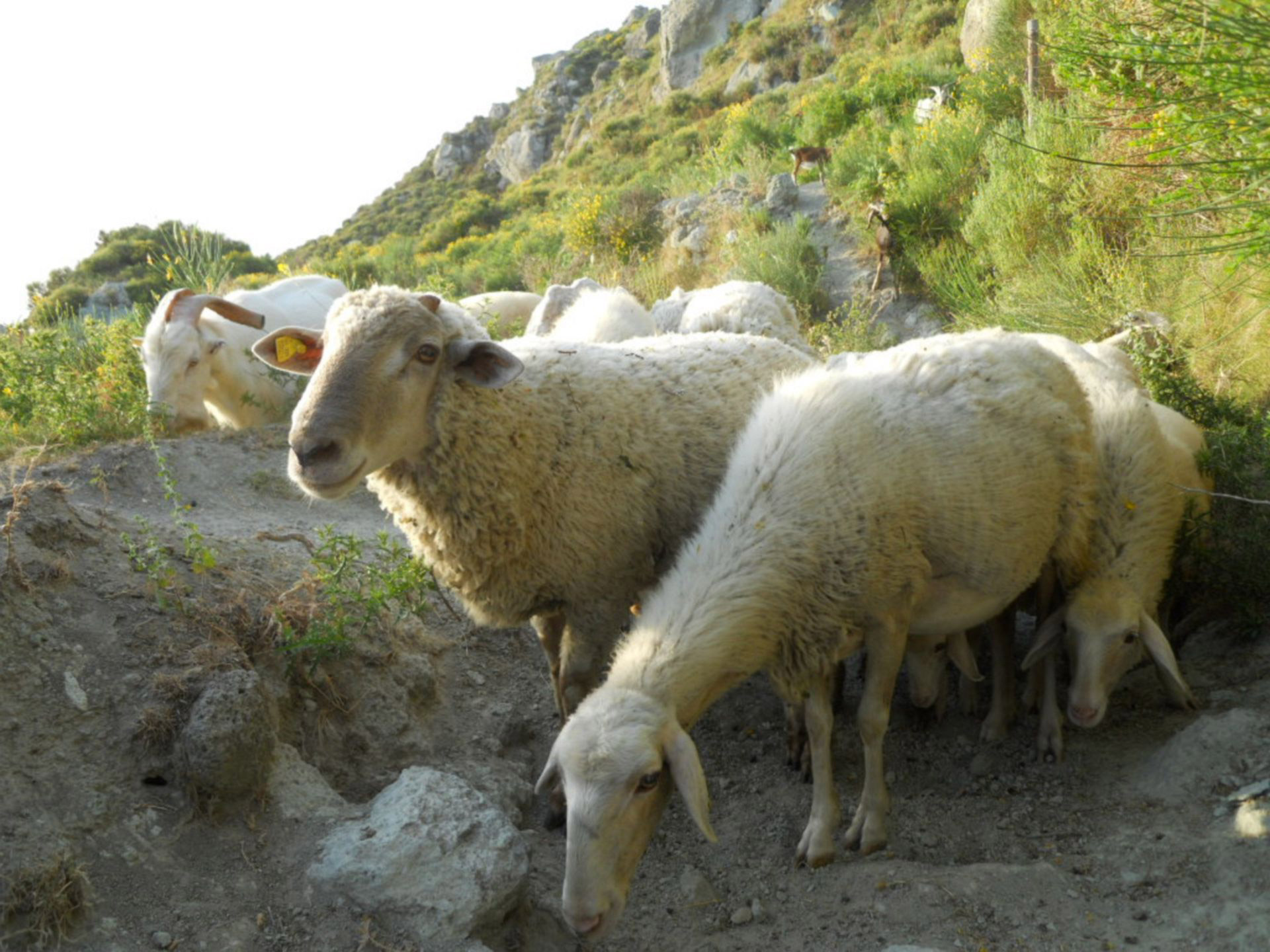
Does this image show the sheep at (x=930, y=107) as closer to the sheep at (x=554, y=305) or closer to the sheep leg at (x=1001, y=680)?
the sheep at (x=554, y=305)

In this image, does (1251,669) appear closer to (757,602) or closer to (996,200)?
(757,602)

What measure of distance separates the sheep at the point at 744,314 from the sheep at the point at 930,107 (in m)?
7.51

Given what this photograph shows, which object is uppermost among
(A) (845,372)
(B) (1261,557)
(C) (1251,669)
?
(A) (845,372)

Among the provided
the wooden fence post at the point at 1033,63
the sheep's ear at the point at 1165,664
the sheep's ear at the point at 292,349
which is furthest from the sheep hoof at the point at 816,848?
the wooden fence post at the point at 1033,63

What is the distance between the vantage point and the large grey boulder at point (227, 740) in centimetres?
304

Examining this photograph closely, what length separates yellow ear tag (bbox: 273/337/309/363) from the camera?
4.01 metres

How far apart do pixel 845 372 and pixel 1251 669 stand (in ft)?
7.67

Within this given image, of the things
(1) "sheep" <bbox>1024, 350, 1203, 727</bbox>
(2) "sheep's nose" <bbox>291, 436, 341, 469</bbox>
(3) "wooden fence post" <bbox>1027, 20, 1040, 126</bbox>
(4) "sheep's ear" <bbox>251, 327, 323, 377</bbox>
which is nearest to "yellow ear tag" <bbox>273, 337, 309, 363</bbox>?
(4) "sheep's ear" <bbox>251, 327, 323, 377</bbox>

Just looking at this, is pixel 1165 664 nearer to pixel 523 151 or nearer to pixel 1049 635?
pixel 1049 635

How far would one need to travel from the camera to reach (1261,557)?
14.0 ft

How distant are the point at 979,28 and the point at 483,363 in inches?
660

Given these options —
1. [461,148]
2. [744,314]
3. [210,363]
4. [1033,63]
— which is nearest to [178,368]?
[210,363]

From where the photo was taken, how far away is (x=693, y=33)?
4441 centimetres

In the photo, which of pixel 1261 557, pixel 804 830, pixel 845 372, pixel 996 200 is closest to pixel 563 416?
pixel 845 372
